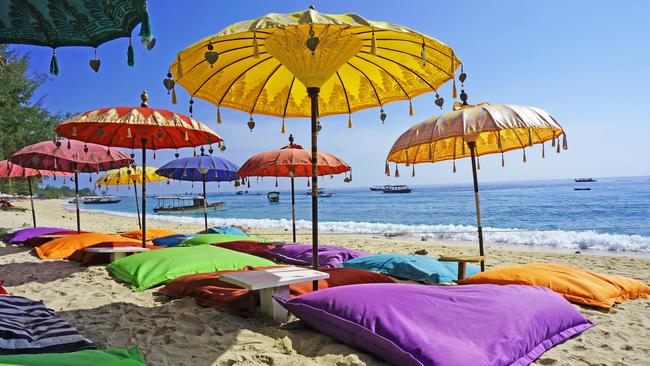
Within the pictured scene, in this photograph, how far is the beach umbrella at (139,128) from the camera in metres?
5.46

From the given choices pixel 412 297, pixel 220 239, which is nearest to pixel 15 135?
pixel 220 239

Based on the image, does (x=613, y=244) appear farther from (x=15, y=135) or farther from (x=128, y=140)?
(x=15, y=135)

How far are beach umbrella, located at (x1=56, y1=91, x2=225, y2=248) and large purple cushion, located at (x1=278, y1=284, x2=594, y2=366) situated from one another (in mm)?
3619

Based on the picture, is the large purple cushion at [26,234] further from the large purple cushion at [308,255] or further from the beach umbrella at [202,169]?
the large purple cushion at [308,255]

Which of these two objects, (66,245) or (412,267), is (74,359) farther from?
(66,245)

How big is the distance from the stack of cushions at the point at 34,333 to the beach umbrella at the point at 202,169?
7137 millimetres

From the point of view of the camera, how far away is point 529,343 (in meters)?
2.81

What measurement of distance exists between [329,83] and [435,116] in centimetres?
166

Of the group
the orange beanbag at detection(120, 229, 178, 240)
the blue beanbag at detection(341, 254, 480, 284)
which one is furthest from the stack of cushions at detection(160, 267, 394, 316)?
the orange beanbag at detection(120, 229, 178, 240)

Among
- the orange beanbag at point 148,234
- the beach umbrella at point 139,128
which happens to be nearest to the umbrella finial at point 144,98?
the beach umbrella at point 139,128

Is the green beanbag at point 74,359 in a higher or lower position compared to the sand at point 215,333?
higher

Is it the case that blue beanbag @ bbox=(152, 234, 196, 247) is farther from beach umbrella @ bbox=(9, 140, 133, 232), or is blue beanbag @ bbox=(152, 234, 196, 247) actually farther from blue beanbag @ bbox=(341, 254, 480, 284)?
blue beanbag @ bbox=(341, 254, 480, 284)

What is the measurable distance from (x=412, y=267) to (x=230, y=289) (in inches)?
114

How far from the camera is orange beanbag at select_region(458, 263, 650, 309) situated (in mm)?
4293
